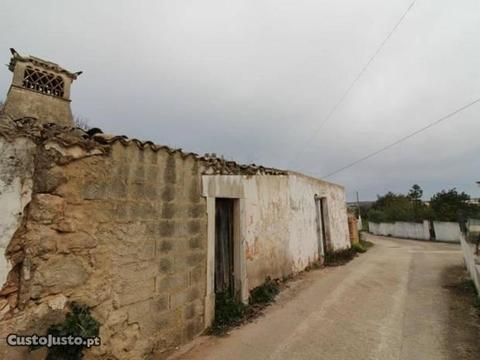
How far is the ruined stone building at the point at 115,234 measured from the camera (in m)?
2.50

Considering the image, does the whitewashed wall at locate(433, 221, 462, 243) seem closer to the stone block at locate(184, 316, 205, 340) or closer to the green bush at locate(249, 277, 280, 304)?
the green bush at locate(249, 277, 280, 304)

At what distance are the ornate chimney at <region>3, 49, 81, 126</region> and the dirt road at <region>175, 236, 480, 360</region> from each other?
5.39 m

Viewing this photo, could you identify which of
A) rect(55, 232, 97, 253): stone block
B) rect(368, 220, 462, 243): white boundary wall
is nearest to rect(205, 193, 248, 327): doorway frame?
rect(55, 232, 97, 253): stone block

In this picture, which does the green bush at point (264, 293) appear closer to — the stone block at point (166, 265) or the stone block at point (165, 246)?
the stone block at point (166, 265)

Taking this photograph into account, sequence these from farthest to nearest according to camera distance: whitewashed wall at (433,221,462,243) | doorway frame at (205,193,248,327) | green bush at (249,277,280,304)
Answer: whitewashed wall at (433,221,462,243), green bush at (249,277,280,304), doorway frame at (205,193,248,327)

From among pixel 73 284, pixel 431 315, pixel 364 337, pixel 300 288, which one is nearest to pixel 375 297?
pixel 431 315

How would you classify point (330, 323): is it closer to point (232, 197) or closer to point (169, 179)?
point (232, 197)

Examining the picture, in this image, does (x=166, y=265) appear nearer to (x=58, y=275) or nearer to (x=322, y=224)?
(x=58, y=275)

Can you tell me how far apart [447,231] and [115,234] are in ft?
81.7

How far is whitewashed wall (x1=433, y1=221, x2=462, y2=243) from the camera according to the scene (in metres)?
20.3

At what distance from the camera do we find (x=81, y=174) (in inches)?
117

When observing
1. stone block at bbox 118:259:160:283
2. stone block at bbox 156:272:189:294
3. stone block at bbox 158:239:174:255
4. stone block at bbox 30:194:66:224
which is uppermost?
stone block at bbox 30:194:66:224

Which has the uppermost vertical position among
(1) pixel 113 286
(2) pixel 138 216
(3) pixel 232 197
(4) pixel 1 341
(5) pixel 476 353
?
(3) pixel 232 197

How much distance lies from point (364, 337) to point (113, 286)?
11.6 feet
